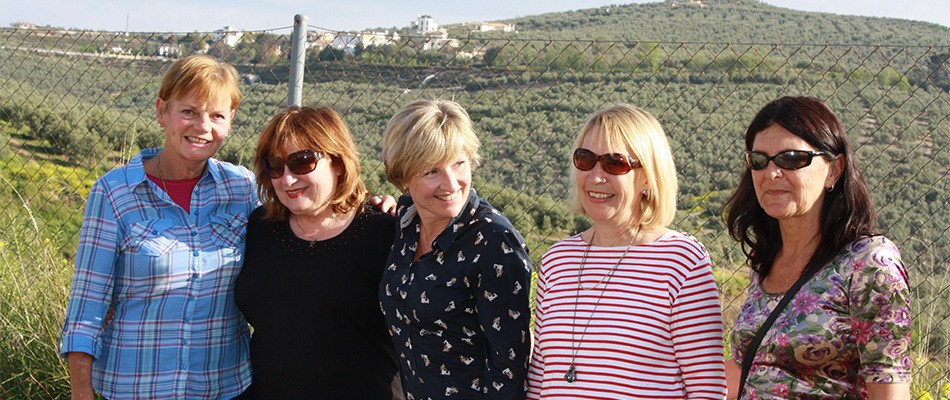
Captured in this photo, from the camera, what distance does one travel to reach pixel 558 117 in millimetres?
4848

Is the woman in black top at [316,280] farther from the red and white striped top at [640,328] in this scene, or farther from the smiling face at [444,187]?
the red and white striped top at [640,328]

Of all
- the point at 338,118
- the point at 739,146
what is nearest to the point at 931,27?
the point at 739,146

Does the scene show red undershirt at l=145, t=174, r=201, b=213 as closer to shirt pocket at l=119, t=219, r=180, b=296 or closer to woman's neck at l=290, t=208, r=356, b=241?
shirt pocket at l=119, t=219, r=180, b=296

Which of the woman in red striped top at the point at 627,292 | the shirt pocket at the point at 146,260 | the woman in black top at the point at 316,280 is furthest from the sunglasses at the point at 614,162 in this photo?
the shirt pocket at the point at 146,260

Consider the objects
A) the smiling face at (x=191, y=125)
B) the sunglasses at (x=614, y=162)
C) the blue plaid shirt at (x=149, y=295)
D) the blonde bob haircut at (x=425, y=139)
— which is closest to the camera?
the sunglasses at (x=614, y=162)

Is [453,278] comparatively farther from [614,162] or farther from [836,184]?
[836,184]

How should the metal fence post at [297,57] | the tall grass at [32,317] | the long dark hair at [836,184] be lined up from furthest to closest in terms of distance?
the tall grass at [32,317], the metal fence post at [297,57], the long dark hair at [836,184]

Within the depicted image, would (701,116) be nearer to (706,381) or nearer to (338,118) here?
(338,118)

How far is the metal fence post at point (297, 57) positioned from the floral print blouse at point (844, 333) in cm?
258

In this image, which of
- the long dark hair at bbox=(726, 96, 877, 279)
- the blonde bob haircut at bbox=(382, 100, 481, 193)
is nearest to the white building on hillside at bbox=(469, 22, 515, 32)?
the blonde bob haircut at bbox=(382, 100, 481, 193)

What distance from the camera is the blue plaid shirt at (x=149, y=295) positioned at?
106 inches

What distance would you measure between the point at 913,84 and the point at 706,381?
2.93 meters

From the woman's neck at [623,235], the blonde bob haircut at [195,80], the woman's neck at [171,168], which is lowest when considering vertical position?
the woman's neck at [623,235]

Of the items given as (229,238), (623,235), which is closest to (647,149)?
(623,235)
